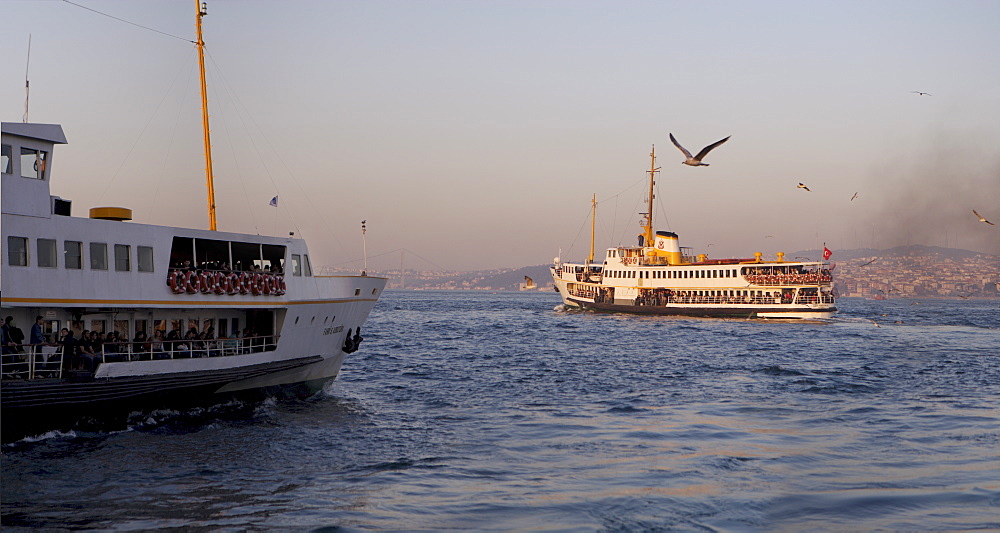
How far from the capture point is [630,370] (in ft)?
128

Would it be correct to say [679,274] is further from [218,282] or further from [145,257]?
[145,257]

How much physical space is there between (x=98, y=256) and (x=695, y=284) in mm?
77331

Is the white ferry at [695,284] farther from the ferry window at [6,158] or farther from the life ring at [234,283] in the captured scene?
the ferry window at [6,158]

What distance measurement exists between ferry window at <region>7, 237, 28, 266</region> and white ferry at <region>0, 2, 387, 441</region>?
2 cm

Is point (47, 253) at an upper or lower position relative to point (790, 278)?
upper

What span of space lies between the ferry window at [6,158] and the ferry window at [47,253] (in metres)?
1.84

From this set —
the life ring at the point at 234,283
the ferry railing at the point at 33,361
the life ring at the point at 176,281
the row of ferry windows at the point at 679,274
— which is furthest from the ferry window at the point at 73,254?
the row of ferry windows at the point at 679,274

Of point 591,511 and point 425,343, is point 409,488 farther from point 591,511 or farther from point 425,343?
point 425,343

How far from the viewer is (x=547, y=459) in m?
18.4

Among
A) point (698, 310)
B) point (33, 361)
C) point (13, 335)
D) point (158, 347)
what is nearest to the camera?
point (33, 361)

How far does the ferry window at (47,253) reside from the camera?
19500 millimetres

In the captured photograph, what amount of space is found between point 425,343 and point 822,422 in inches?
1476

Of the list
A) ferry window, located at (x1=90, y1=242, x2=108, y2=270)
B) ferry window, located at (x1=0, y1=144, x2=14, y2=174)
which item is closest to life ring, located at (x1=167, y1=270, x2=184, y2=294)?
ferry window, located at (x1=90, y1=242, x2=108, y2=270)

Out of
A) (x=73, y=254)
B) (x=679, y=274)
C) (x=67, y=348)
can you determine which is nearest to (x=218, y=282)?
(x=73, y=254)
